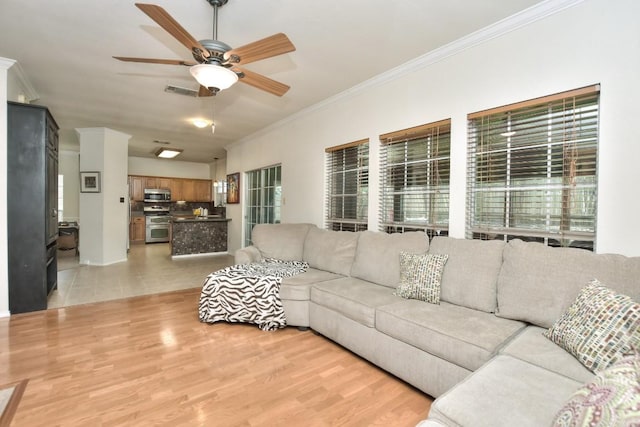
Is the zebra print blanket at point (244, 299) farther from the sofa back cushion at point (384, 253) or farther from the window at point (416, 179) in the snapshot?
the window at point (416, 179)

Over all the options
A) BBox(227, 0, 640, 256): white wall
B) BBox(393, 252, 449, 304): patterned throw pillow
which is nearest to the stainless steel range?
BBox(227, 0, 640, 256): white wall

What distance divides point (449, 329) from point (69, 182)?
9.66m

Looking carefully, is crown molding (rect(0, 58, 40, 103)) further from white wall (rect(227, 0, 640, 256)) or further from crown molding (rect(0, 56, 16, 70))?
white wall (rect(227, 0, 640, 256))

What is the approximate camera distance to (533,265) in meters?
1.98

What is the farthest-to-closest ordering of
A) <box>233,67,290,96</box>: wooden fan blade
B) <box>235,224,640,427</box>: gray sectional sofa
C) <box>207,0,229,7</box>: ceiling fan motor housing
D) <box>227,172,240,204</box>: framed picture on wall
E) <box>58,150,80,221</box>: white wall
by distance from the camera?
<box>58,150,80,221</box>: white wall
<box>227,172,240,204</box>: framed picture on wall
<box>233,67,290,96</box>: wooden fan blade
<box>207,0,229,7</box>: ceiling fan motor housing
<box>235,224,640,427</box>: gray sectional sofa

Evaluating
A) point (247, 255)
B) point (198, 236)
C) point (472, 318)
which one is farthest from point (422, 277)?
point (198, 236)

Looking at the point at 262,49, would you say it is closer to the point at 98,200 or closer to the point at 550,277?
the point at 550,277

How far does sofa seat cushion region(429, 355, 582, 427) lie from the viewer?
1.13 metres

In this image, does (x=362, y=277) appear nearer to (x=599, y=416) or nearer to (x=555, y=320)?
(x=555, y=320)

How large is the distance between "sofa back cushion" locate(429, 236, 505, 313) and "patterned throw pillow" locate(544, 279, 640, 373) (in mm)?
517

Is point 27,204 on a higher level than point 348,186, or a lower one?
lower

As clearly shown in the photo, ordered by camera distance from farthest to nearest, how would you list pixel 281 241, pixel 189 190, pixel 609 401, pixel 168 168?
1. pixel 189 190
2. pixel 168 168
3. pixel 281 241
4. pixel 609 401

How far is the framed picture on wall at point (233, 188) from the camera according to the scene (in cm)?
693

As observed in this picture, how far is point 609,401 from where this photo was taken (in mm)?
819
